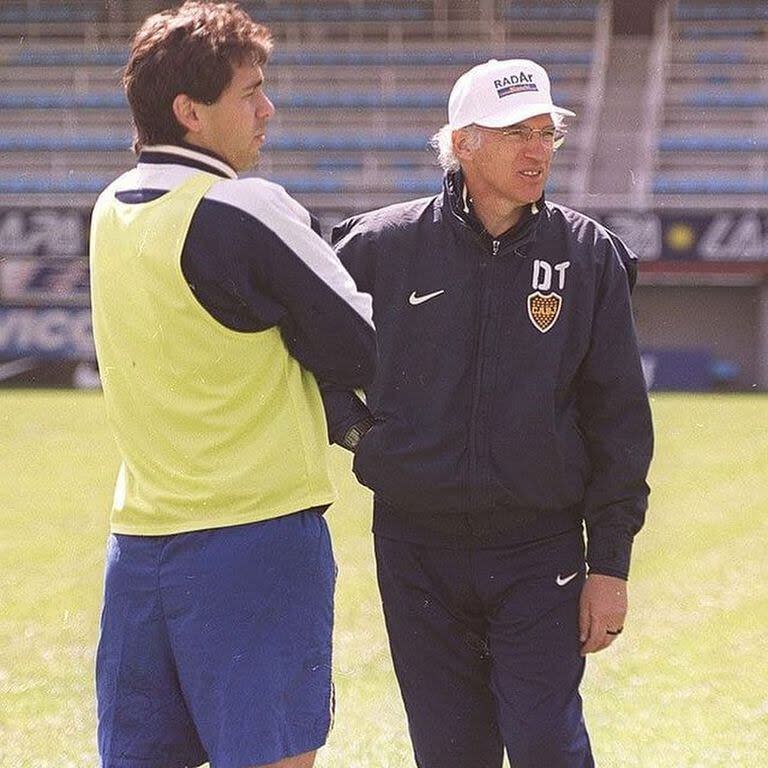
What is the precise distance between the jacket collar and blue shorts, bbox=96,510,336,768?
97 cm

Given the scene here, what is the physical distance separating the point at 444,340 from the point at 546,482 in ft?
1.22

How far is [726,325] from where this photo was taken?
1071 inches

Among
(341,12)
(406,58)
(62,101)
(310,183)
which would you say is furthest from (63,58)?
(406,58)

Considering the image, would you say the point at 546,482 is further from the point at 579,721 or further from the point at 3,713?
the point at 3,713

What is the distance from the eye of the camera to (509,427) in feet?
11.4

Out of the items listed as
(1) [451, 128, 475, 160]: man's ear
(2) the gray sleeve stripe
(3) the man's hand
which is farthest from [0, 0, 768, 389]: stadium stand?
(2) the gray sleeve stripe

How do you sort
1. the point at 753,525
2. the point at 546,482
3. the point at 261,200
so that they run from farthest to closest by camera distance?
the point at 753,525 → the point at 546,482 → the point at 261,200

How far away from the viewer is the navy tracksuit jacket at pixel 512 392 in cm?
348

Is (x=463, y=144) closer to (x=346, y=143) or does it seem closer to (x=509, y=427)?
(x=509, y=427)

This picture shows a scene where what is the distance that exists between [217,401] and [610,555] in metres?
1.16

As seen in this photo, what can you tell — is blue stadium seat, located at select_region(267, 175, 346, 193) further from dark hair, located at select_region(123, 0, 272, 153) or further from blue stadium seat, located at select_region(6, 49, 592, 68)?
Answer: dark hair, located at select_region(123, 0, 272, 153)

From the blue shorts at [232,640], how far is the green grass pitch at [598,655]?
7.82ft

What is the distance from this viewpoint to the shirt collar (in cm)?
271

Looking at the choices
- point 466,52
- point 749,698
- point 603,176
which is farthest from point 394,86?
point 749,698
